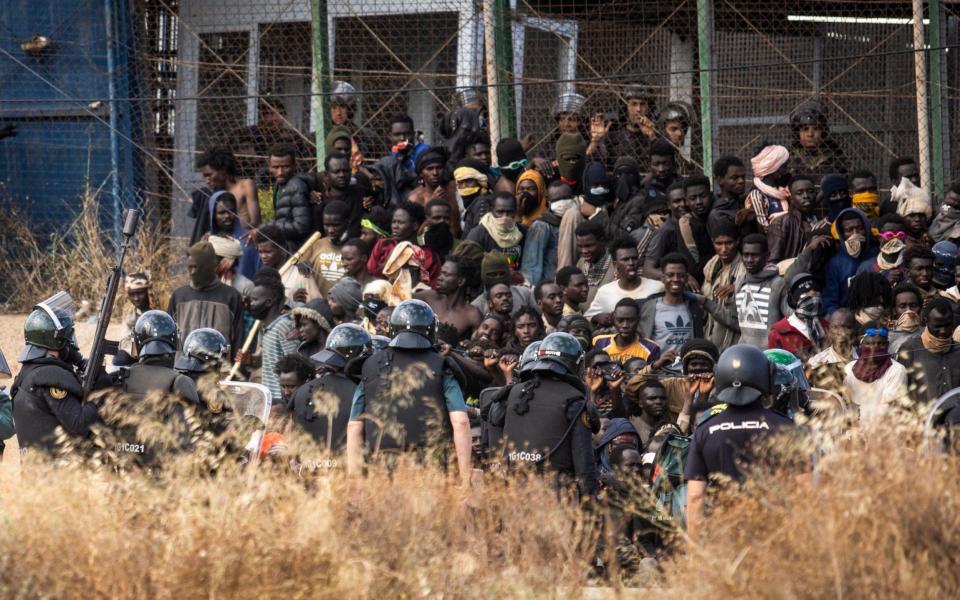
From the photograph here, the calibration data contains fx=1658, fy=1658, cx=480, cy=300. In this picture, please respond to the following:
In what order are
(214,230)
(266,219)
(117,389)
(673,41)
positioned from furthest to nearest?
(673,41), (266,219), (214,230), (117,389)

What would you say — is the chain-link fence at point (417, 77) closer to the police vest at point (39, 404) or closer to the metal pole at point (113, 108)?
the metal pole at point (113, 108)

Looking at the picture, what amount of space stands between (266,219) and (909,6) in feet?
22.0

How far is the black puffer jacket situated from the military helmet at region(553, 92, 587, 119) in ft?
7.94

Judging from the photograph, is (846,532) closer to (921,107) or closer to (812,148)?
(812,148)

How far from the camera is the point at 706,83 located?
15.5m

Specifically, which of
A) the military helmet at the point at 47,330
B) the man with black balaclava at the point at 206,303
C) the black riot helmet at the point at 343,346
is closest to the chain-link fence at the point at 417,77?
the man with black balaclava at the point at 206,303

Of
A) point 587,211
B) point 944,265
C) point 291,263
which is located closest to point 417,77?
point 291,263

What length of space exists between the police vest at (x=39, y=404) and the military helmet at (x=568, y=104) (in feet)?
22.0

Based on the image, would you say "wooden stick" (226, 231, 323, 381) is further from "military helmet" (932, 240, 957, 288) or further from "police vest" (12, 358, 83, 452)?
"military helmet" (932, 240, 957, 288)

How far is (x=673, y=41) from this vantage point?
1709 cm

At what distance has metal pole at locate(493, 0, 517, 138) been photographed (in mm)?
16109

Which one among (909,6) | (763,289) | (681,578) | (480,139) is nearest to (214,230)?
(480,139)

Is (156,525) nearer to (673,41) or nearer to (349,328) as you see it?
(349,328)

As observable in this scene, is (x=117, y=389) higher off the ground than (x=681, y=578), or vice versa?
(x=117, y=389)
